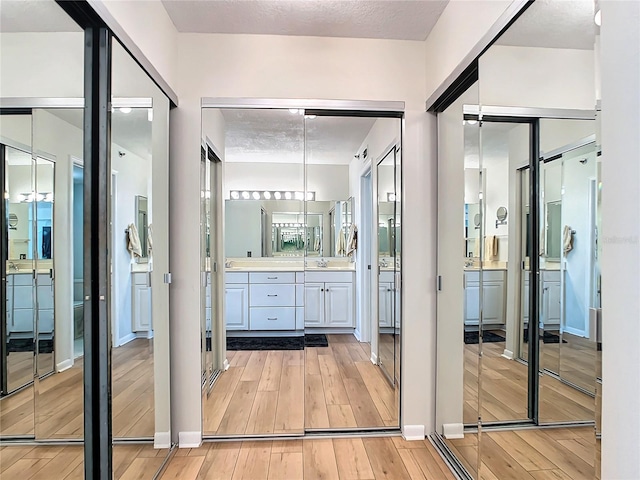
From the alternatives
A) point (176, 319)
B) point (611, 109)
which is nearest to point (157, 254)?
point (176, 319)

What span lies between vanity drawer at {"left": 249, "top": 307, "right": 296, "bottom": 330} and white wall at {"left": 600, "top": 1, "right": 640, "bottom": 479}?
7.85 ft

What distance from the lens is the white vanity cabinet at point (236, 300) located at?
2.79 metres

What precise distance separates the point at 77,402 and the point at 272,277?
2103 millimetres

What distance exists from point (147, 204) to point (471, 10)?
1.99 meters

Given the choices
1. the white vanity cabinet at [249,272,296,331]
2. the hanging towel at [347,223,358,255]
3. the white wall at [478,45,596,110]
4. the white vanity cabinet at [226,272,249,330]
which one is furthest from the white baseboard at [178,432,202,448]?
the white wall at [478,45,596,110]

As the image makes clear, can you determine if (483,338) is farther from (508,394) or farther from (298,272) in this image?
(298,272)

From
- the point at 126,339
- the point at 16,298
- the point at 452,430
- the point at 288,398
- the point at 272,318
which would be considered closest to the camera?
the point at 16,298

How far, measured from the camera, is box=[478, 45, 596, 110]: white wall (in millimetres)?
1029

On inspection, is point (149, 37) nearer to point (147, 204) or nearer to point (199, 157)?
point (199, 157)

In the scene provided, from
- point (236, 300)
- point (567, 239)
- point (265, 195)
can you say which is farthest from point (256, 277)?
point (567, 239)

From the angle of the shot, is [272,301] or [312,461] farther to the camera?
[272,301]

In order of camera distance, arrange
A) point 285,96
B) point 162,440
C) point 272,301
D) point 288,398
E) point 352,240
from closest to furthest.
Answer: point 162,440 → point 285,96 → point 288,398 → point 272,301 → point 352,240

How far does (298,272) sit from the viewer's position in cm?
335

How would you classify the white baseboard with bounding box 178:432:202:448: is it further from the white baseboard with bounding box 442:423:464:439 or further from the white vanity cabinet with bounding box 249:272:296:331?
the white baseboard with bounding box 442:423:464:439
